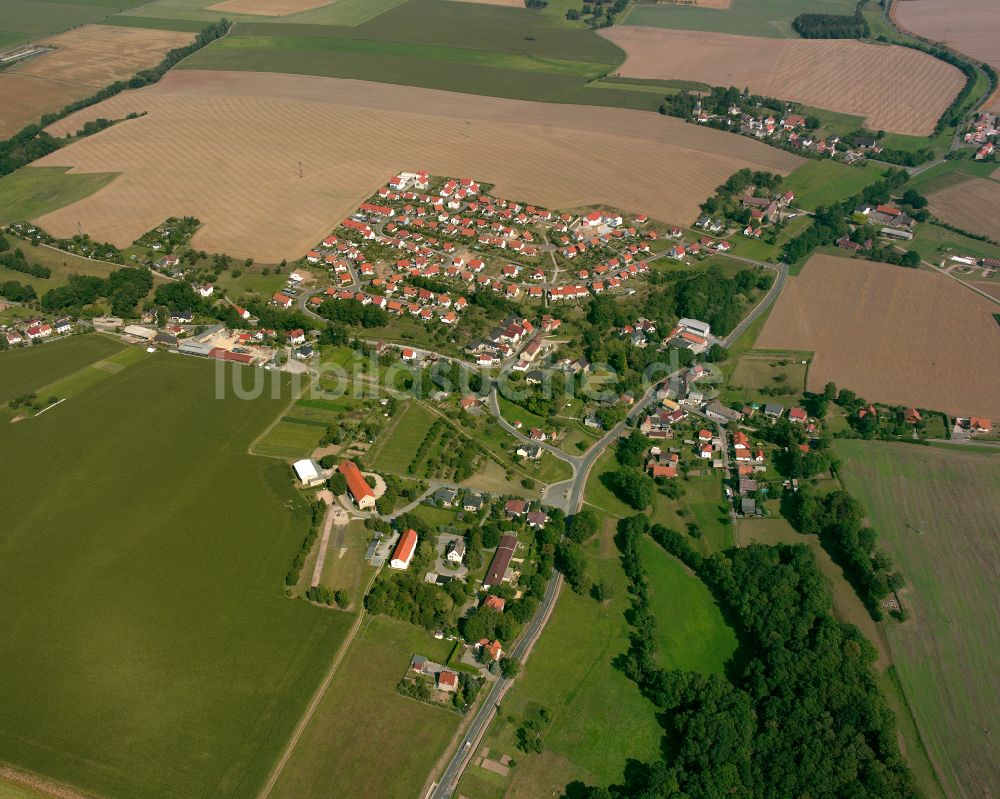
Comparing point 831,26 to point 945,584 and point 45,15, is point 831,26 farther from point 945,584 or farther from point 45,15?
point 45,15

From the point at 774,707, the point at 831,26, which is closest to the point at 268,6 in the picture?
the point at 831,26

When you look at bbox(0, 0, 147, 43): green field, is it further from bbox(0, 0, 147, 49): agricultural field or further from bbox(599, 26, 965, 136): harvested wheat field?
bbox(599, 26, 965, 136): harvested wheat field

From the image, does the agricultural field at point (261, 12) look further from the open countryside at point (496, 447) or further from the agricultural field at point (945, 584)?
the agricultural field at point (945, 584)

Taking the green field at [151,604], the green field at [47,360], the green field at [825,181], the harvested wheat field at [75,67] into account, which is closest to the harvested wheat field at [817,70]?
the green field at [825,181]

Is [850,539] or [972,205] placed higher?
[972,205]

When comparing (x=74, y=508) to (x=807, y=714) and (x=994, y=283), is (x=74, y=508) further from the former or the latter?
(x=994, y=283)

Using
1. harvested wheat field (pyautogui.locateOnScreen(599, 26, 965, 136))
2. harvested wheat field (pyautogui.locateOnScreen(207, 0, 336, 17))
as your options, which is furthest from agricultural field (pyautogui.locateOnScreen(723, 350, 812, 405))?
harvested wheat field (pyautogui.locateOnScreen(207, 0, 336, 17))
